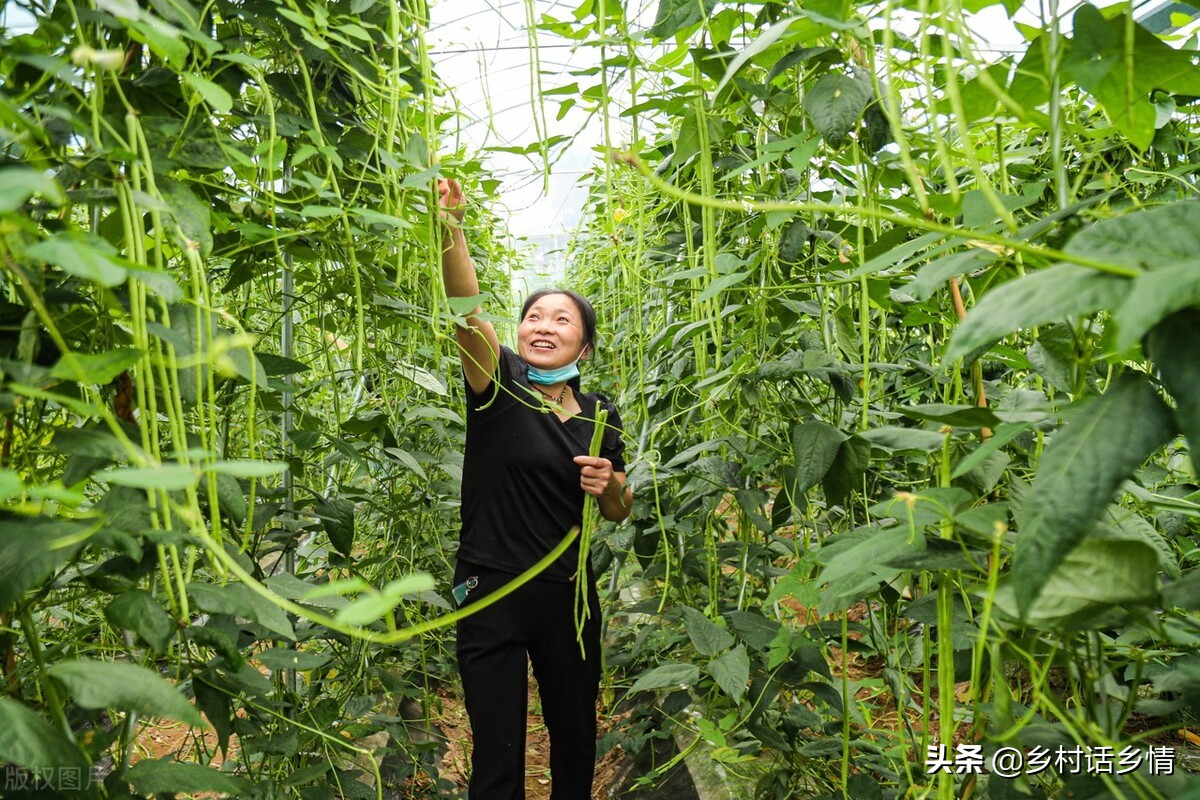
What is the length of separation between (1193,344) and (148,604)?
80 centimetres

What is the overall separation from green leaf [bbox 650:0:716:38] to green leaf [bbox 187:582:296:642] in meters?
0.79

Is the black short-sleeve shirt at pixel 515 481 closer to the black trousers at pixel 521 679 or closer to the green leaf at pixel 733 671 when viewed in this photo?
the black trousers at pixel 521 679

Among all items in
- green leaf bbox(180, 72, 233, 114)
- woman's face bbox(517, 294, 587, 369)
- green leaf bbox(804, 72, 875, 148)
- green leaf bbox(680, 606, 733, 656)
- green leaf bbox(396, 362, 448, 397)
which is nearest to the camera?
green leaf bbox(180, 72, 233, 114)

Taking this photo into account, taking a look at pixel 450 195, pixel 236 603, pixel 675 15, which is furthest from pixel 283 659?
pixel 675 15

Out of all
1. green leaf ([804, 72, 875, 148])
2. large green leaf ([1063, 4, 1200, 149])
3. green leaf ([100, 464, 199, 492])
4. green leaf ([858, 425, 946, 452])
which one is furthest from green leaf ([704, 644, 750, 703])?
green leaf ([100, 464, 199, 492])

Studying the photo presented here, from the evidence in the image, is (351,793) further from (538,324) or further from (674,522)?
(538,324)

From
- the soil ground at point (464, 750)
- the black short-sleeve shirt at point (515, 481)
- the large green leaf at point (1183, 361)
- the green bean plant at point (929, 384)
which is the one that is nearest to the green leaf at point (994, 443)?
the green bean plant at point (929, 384)

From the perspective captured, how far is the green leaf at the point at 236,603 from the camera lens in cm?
76

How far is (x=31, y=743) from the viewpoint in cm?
60

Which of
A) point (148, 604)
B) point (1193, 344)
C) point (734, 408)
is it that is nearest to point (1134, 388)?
point (1193, 344)

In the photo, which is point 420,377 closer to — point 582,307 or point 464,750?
point 582,307

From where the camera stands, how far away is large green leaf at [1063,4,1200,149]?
→ 71 cm

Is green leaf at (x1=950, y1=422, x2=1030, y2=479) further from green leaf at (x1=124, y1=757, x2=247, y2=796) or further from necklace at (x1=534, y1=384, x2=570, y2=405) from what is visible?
necklace at (x1=534, y1=384, x2=570, y2=405)

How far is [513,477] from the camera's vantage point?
5.93 ft
